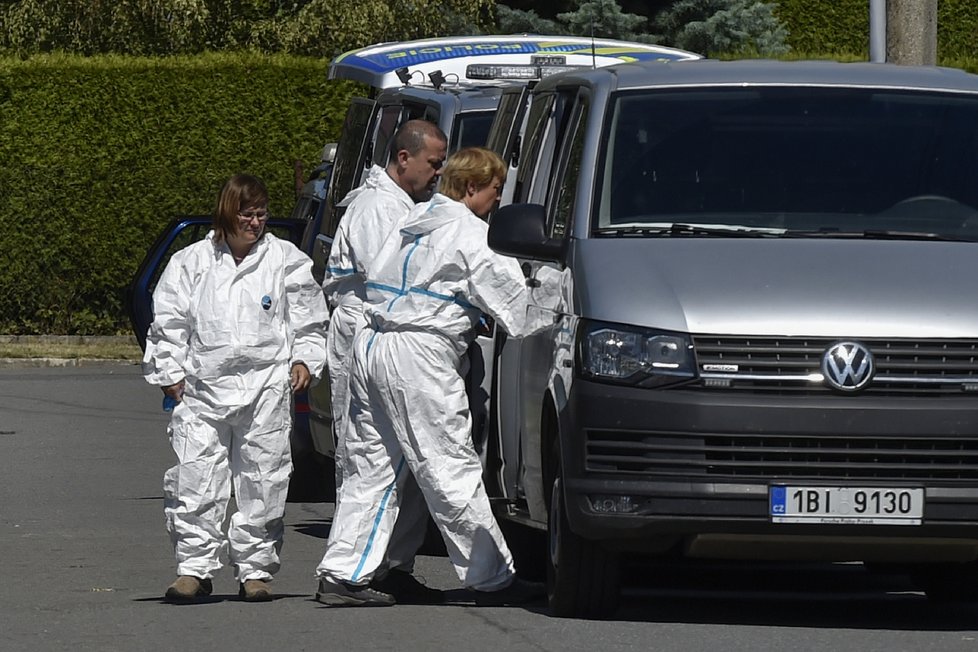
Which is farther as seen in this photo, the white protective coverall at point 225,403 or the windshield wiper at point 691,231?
the white protective coverall at point 225,403

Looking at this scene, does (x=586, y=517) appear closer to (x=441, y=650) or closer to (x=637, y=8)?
(x=441, y=650)

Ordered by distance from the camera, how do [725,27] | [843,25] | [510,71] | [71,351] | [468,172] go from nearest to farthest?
[468,172] → [510,71] → [71,351] → [725,27] → [843,25]

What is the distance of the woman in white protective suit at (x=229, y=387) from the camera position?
8.38m

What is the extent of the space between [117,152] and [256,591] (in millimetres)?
14579

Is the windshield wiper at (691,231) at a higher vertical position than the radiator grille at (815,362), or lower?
higher

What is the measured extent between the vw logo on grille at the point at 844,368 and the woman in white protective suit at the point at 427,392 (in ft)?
4.03

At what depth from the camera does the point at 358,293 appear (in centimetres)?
919

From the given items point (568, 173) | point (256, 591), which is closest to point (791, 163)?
point (568, 173)

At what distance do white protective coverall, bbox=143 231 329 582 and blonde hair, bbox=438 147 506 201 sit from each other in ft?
2.63

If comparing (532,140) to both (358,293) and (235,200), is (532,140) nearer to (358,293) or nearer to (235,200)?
(358,293)

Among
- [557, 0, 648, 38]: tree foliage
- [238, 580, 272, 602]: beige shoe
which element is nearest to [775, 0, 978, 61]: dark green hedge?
[557, 0, 648, 38]: tree foliage

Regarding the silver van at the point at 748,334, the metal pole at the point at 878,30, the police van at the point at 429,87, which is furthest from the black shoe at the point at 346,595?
the metal pole at the point at 878,30

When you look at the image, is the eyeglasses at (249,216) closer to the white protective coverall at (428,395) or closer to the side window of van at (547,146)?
the white protective coverall at (428,395)

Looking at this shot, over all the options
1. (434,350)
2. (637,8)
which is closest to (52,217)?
(637,8)
